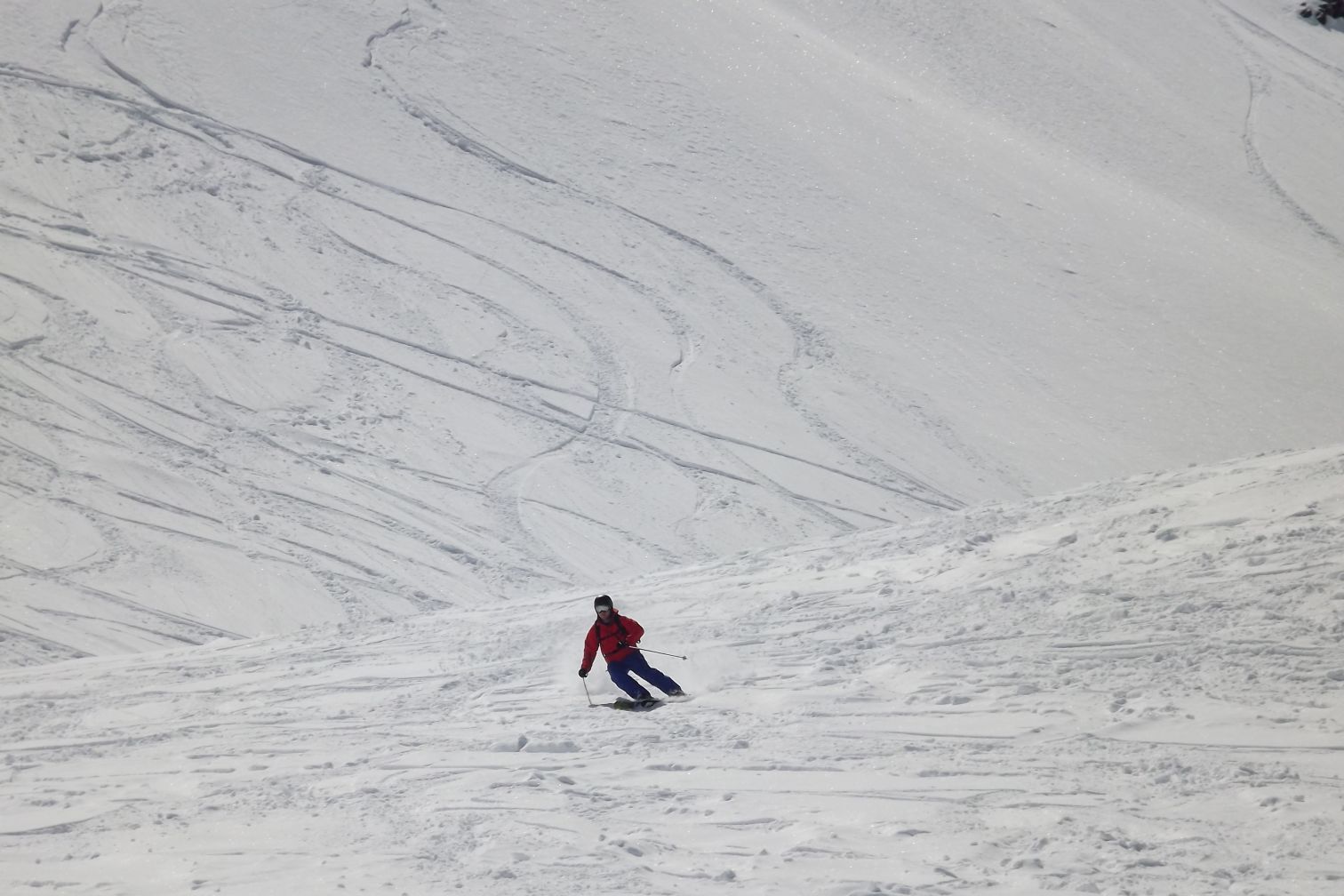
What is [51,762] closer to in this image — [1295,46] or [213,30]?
[213,30]

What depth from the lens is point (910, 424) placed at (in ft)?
49.9

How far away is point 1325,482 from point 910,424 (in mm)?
7137

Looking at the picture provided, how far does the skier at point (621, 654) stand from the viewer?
7695mm

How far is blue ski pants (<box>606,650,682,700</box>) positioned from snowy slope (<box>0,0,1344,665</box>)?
4633mm

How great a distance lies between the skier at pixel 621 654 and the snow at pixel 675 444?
309 millimetres

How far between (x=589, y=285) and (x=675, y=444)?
10.9 ft

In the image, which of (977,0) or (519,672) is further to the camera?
(977,0)

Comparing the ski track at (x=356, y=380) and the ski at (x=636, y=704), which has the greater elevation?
the ski at (x=636, y=704)

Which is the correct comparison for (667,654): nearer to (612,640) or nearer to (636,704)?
(612,640)

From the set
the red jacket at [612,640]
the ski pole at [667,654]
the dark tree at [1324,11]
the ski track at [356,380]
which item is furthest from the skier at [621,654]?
the dark tree at [1324,11]

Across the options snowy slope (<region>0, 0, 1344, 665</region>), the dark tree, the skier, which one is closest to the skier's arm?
→ the skier

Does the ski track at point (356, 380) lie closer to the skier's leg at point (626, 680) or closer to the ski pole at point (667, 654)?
the ski pole at point (667, 654)

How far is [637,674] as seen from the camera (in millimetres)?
7879

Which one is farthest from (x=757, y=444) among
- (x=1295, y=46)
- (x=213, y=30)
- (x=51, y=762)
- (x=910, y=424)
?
(x=1295, y=46)
